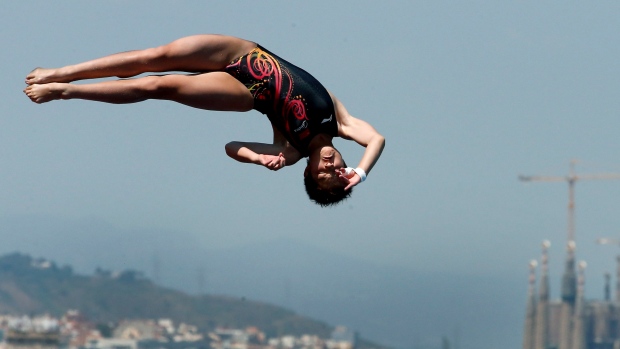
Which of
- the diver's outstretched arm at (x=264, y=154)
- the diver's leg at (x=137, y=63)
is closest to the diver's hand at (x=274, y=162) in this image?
the diver's outstretched arm at (x=264, y=154)

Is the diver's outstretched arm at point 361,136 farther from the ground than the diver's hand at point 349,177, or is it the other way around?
the diver's outstretched arm at point 361,136

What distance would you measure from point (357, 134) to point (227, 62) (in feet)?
6.95

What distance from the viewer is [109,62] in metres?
20.6

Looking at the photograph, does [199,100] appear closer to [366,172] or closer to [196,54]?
[196,54]

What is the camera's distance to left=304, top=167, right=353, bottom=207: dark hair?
21047 mm

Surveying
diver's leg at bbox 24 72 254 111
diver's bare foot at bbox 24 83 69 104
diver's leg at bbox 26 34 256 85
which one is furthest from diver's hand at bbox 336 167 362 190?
diver's bare foot at bbox 24 83 69 104

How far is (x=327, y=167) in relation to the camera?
21.0 m

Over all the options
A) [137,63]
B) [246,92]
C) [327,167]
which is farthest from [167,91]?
[327,167]

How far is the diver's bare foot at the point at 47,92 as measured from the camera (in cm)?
2033

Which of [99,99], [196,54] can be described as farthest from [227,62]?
[99,99]

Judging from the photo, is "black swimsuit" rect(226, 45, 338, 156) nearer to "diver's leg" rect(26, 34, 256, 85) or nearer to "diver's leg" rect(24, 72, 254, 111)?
"diver's leg" rect(24, 72, 254, 111)

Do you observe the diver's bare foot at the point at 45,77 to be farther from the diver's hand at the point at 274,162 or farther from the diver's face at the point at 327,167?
the diver's face at the point at 327,167

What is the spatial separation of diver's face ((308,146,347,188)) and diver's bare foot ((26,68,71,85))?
3589mm

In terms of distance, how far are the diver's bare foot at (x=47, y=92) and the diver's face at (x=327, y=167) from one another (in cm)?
358
